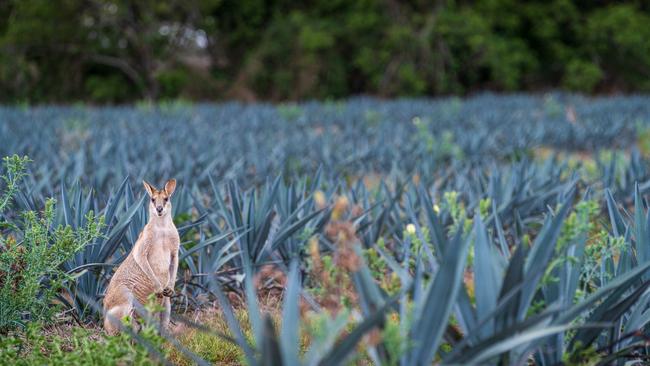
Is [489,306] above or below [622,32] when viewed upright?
above

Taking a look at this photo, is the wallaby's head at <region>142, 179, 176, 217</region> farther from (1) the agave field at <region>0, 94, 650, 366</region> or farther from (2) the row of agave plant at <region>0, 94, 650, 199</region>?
(2) the row of agave plant at <region>0, 94, 650, 199</region>

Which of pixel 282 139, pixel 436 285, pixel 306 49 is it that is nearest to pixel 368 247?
pixel 436 285

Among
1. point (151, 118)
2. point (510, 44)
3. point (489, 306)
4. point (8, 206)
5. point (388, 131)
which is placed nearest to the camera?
point (489, 306)

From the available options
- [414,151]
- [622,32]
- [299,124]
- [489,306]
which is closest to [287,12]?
[622,32]

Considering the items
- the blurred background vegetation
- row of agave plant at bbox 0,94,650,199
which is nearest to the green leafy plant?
row of agave plant at bbox 0,94,650,199

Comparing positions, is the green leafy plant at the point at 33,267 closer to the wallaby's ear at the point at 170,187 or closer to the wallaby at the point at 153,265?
the wallaby at the point at 153,265

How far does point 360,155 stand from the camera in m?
6.62

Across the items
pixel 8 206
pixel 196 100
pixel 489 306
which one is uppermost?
Answer: pixel 489 306

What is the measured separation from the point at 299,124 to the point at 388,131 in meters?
2.16

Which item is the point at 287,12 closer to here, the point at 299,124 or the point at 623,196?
the point at 299,124

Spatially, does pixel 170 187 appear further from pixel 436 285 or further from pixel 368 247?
pixel 368 247

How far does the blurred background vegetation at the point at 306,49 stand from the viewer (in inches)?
899

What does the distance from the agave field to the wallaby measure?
0.12 m

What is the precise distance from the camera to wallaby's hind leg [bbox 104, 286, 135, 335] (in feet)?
7.45
